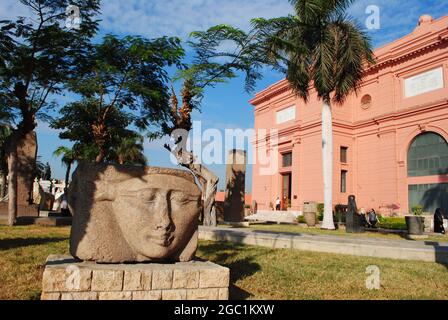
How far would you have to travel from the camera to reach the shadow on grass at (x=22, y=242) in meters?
7.25

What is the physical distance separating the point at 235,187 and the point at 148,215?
14.2 metres

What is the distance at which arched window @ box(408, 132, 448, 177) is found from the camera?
22.6 m

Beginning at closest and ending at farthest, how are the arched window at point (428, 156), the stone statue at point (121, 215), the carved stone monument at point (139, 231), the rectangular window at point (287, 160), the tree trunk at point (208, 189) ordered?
1. the carved stone monument at point (139, 231)
2. the stone statue at point (121, 215)
3. the tree trunk at point (208, 189)
4. the arched window at point (428, 156)
5. the rectangular window at point (287, 160)

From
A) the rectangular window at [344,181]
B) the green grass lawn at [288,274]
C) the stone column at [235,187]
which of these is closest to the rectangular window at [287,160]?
the rectangular window at [344,181]

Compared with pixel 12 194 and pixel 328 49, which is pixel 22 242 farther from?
pixel 328 49

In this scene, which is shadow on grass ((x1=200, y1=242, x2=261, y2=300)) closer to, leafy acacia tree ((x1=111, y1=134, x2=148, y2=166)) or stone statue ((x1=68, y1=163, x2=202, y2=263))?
stone statue ((x1=68, y1=163, x2=202, y2=263))

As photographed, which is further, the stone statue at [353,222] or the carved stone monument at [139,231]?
the stone statue at [353,222]

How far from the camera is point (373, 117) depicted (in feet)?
90.9

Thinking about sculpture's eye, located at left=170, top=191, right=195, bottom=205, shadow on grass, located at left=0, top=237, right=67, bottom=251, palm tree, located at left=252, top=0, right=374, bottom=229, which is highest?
palm tree, located at left=252, top=0, right=374, bottom=229

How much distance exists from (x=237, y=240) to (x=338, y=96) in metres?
10.6

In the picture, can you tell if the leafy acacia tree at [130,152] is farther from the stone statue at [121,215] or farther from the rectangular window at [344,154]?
the stone statue at [121,215]

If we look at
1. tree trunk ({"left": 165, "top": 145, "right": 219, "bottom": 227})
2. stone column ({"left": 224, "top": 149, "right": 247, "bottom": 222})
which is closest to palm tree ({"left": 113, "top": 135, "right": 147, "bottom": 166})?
stone column ({"left": 224, "top": 149, "right": 247, "bottom": 222})

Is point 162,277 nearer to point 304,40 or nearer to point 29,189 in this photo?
point 29,189

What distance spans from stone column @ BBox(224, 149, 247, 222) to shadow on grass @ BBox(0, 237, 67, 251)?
998 cm
